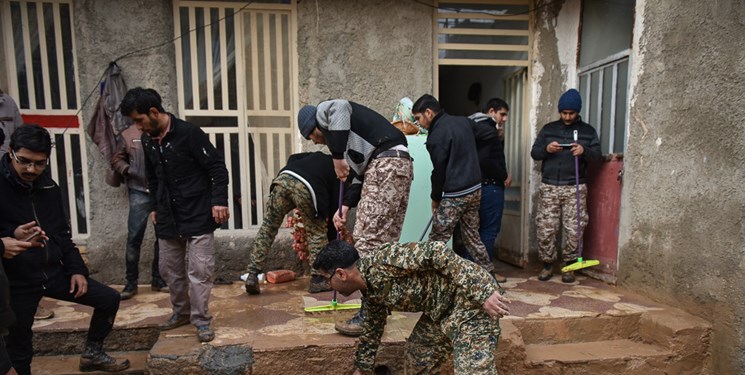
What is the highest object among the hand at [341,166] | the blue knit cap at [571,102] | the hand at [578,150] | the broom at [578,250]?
the blue knit cap at [571,102]

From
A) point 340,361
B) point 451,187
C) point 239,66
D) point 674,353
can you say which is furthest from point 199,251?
point 674,353

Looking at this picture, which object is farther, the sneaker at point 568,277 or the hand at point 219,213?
the sneaker at point 568,277

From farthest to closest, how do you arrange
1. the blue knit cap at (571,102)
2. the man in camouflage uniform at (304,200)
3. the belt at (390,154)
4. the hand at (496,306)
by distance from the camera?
the blue knit cap at (571,102) < the man in camouflage uniform at (304,200) < the belt at (390,154) < the hand at (496,306)

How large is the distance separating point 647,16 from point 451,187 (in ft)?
7.35

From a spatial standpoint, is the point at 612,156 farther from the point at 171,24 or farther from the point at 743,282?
the point at 171,24

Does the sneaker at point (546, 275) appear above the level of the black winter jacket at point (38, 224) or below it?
below

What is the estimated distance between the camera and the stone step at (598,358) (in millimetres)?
3227

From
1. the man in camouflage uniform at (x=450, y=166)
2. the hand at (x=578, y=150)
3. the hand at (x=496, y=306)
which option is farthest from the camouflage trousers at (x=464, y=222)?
the hand at (x=496, y=306)

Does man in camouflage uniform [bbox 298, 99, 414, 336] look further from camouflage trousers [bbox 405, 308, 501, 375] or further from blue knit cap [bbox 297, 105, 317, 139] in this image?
camouflage trousers [bbox 405, 308, 501, 375]

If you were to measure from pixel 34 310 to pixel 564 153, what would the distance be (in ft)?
14.6

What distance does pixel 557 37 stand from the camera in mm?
4934

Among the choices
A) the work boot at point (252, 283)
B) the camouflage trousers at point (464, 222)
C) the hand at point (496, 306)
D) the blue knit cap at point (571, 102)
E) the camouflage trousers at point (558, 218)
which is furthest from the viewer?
the camouflage trousers at point (558, 218)

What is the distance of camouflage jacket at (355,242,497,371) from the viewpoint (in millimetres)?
2271

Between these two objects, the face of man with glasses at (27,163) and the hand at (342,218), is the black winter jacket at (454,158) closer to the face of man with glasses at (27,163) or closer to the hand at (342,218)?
the hand at (342,218)
